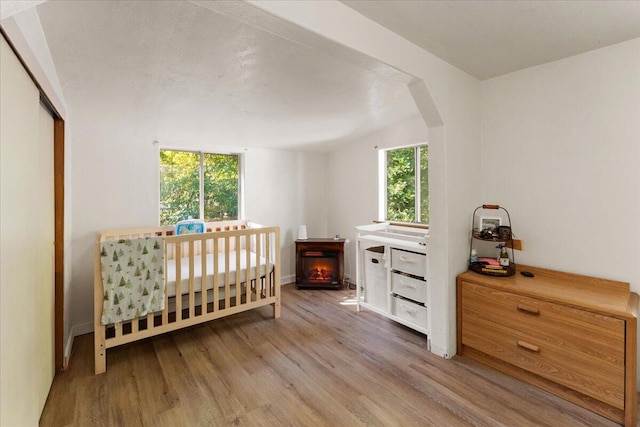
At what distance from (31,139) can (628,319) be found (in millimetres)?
3120

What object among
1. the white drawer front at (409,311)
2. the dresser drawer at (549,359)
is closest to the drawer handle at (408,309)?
the white drawer front at (409,311)

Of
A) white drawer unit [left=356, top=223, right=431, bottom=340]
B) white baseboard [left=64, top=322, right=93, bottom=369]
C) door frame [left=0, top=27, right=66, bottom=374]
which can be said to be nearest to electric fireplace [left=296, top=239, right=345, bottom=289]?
white drawer unit [left=356, top=223, right=431, bottom=340]

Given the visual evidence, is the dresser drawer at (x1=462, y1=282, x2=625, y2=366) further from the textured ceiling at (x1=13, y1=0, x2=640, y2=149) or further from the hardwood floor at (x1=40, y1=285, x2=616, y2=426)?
Answer: the textured ceiling at (x1=13, y1=0, x2=640, y2=149)

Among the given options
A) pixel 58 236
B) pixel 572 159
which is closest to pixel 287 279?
pixel 58 236

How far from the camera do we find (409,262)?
8.56ft

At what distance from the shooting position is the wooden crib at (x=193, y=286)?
7.28ft

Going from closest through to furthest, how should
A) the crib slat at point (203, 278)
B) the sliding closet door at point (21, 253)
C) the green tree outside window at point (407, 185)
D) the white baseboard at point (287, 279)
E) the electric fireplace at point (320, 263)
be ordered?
the sliding closet door at point (21, 253)
the crib slat at point (203, 278)
the green tree outside window at point (407, 185)
the electric fireplace at point (320, 263)
the white baseboard at point (287, 279)

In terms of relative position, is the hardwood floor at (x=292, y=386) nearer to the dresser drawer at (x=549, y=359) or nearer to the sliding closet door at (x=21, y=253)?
the dresser drawer at (x=549, y=359)

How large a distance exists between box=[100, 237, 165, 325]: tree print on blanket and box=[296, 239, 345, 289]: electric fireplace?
196cm

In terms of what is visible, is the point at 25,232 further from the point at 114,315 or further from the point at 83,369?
the point at 83,369

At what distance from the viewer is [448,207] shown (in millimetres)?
2229

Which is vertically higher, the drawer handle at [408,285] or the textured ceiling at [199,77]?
the textured ceiling at [199,77]

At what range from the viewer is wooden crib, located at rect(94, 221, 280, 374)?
2.22 metres

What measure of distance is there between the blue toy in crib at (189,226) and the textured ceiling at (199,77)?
0.94 m
